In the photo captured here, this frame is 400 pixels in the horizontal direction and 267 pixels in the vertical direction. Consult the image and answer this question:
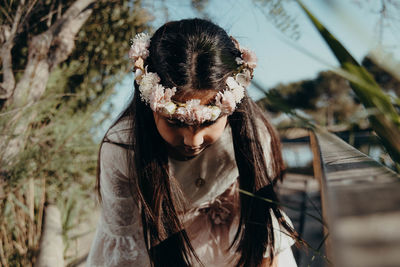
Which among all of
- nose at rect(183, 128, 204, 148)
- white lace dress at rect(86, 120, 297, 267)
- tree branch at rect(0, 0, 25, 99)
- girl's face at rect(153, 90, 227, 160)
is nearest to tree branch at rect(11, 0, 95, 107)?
tree branch at rect(0, 0, 25, 99)

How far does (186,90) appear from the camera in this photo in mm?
1444

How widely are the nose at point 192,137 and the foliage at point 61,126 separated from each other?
0.73 metres

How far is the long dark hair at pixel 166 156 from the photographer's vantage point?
1.47 meters

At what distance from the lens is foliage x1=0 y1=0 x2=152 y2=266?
215 cm

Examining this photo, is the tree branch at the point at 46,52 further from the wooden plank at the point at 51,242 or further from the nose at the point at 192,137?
the nose at the point at 192,137

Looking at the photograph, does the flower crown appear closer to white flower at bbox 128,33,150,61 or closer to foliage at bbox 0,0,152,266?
white flower at bbox 128,33,150,61

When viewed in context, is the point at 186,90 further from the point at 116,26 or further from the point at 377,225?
the point at 116,26

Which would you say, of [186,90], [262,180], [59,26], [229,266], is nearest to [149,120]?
[186,90]

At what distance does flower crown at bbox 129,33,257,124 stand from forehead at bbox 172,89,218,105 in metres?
0.03

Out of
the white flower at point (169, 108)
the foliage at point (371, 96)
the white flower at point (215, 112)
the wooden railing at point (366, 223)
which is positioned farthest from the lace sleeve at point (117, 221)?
the wooden railing at point (366, 223)

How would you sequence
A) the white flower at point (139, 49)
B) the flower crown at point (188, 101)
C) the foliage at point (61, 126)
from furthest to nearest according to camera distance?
the foliage at point (61, 126), the white flower at point (139, 49), the flower crown at point (188, 101)

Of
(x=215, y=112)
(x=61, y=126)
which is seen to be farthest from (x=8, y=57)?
(x=215, y=112)

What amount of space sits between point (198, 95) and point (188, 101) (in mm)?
71

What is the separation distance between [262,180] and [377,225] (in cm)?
143
